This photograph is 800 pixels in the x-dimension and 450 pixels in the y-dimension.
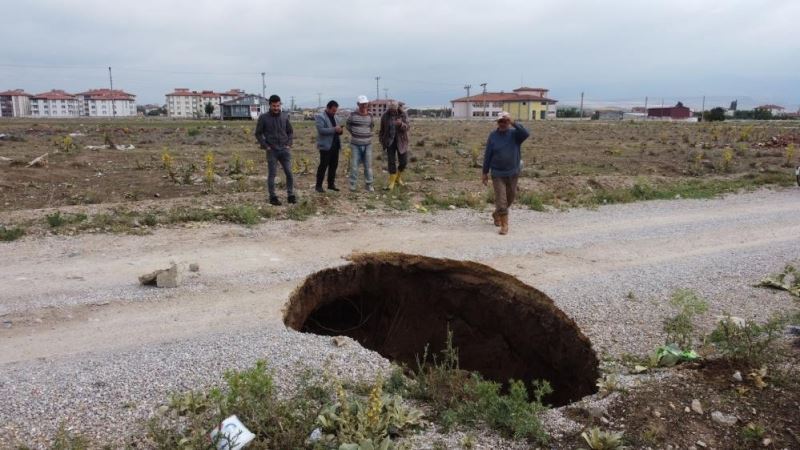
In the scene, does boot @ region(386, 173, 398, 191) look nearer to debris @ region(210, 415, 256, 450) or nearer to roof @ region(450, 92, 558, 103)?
debris @ region(210, 415, 256, 450)

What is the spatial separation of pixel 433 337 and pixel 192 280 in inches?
121

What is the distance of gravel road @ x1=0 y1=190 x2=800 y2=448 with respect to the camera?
14.1 ft

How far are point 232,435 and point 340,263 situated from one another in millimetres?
3831

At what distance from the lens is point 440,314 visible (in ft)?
24.4

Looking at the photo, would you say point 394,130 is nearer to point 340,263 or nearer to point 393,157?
point 393,157

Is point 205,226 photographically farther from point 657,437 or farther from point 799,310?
point 799,310

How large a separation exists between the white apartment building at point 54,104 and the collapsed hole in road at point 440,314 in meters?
143

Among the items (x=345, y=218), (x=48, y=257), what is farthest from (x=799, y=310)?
(x=48, y=257)

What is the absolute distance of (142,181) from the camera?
45.1ft

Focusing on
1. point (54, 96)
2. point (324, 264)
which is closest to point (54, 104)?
point (54, 96)

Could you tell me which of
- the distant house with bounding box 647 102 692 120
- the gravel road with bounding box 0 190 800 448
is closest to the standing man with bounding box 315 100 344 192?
the gravel road with bounding box 0 190 800 448

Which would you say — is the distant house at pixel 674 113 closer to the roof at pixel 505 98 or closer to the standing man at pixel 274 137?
the roof at pixel 505 98

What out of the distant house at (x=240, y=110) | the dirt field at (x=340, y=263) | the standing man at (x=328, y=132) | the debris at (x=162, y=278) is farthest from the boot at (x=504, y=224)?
the distant house at (x=240, y=110)

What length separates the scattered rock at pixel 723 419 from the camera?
12.9 ft
